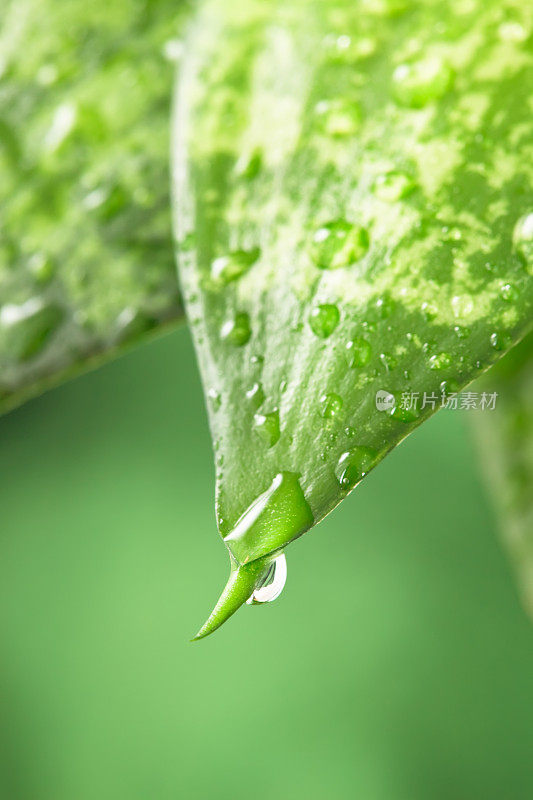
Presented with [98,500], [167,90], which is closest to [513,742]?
[98,500]

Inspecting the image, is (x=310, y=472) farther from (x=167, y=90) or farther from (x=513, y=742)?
(x=513, y=742)

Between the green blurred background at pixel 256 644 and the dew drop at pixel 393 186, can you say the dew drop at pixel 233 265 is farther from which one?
the green blurred background at pixel 256 644

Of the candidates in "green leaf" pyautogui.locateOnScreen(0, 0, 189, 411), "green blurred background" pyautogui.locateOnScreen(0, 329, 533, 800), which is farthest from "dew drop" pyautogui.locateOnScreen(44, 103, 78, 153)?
"green blurred background" pyautogui.locateOnScreen(0, 329, 533, 800)

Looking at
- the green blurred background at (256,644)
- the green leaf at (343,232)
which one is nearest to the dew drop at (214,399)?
the green leaf at (343,232)

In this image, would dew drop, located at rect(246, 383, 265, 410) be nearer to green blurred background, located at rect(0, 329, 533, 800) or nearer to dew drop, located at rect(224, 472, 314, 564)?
dew drop, located at rect(224, 472, 314, 564)

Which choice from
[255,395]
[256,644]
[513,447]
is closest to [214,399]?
[255,395]

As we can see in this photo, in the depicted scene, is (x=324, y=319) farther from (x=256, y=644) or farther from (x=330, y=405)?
(x=256, y=644)
